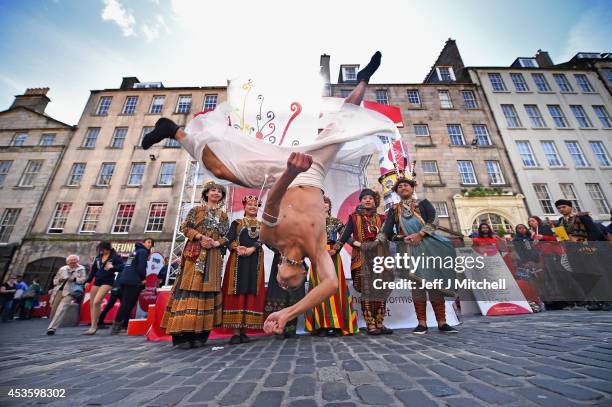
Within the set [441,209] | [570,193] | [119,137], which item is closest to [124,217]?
[119,137]

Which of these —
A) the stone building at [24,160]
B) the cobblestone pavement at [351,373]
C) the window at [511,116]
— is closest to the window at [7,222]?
the stone building at [24,160]

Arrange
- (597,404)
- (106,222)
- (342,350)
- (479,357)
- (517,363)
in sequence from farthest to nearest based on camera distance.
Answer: (106,222), (342,350), (479,357), (517,363), (597,404)

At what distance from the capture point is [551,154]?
17.8m

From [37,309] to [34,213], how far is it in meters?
8.41

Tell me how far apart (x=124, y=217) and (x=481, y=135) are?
26.5 metres

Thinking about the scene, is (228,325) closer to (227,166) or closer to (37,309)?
(227,166)

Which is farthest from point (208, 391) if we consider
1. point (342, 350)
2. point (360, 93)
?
point (360, 93)

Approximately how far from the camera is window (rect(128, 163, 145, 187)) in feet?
56.5

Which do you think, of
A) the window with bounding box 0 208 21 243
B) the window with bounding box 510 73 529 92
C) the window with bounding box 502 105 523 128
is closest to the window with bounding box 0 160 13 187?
the window with bounding box 0 208 21 243

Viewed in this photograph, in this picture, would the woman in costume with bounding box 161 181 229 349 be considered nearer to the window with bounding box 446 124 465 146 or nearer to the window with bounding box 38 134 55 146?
the window with bounding box 446 124 465 146

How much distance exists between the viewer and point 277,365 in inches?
90.8

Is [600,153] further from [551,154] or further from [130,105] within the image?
[130,105]

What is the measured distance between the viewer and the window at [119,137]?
18641 mm

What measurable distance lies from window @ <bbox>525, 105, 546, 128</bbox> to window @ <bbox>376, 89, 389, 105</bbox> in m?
11.2
